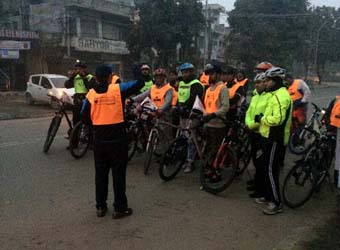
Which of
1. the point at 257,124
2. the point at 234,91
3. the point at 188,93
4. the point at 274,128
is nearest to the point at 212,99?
the point at 188,93

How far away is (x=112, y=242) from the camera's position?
403 cm

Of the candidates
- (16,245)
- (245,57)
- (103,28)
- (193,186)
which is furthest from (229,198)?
(245,57)

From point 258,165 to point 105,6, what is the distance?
2857 cm

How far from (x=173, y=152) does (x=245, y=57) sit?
3300 centimetres

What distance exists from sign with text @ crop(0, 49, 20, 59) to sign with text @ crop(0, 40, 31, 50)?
0.20 metres

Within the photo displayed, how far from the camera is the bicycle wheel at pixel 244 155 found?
6383 mm

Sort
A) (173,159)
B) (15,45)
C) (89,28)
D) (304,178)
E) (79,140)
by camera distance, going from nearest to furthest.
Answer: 1. (304,178)
2. (173,159)
3. (79,140)
4. (15,45)
5. (89,28)

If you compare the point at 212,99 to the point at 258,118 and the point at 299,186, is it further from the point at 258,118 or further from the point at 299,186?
the point at 299,186

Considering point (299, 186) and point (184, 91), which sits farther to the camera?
point (184, 91)

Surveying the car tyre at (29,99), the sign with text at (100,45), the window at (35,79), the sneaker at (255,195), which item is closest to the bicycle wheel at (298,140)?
the sneaker at (255,195)

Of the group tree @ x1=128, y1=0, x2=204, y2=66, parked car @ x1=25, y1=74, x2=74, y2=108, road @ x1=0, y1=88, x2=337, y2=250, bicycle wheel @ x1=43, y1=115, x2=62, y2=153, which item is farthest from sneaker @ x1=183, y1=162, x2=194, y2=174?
tree @ x1=128, y1=0, x2=204, y2=66

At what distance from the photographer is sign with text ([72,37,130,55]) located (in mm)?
28236

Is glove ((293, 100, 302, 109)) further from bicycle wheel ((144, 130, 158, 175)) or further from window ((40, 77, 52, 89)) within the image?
window ((40, 77, 52, 89))

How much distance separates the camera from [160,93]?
23.3ft
